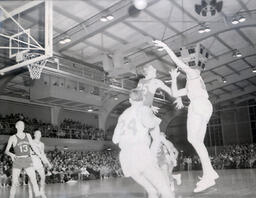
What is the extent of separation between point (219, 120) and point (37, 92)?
79.5ft

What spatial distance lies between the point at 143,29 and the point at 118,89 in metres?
7.19

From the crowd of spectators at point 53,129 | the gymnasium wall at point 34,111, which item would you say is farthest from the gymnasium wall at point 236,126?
the gymnasium wall at point 34,111

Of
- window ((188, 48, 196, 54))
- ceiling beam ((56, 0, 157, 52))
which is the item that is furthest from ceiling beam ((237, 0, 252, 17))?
window ((188, 48, 196, 54))

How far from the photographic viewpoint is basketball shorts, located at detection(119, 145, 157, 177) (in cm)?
434

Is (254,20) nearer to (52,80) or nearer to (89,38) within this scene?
(89,38)

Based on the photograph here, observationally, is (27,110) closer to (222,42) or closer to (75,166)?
(75,166)

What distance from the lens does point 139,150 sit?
14.5 feet

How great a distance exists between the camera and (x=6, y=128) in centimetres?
2197

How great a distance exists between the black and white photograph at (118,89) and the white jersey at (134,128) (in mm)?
14

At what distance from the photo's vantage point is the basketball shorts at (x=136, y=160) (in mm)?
4344

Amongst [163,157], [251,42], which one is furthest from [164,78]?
[163,157]

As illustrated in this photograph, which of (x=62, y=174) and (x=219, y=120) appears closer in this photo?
(x=62, y=174)

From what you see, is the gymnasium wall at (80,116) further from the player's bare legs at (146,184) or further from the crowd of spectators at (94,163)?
the player's bare legs at (146,184)

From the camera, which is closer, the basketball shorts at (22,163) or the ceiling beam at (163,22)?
the basketball shorts at (22,163)
